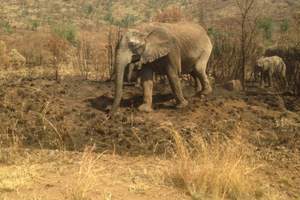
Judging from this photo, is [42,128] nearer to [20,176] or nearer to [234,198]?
[20,176]

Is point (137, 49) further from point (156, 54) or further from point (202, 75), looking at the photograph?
point (202, 75)

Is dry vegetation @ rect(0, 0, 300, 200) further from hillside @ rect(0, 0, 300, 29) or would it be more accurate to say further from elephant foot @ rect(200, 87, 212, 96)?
hillside @ rect(0, 0, 300, 29)

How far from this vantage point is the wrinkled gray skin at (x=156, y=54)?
920 cm

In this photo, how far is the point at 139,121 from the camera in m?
8.98

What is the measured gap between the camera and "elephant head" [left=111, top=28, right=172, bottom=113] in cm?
907

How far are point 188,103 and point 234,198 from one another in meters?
4.09

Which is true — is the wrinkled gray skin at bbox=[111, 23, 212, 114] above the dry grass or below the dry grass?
above

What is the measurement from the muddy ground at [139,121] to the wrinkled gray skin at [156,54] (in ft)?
1.29

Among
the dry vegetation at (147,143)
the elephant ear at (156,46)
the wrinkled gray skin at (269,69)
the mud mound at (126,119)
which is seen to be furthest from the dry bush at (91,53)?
the elephant ear at (156,46)

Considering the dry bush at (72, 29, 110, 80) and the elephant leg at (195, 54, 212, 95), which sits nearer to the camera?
the elephant leg at (195, 54, 212, 95)

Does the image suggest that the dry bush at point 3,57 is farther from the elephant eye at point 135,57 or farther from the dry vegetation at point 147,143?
the elephant eye at point 135,57

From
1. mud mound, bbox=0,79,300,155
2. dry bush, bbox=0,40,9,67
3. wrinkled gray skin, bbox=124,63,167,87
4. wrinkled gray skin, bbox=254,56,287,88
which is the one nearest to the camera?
mud mound, bbox=0,79,300,155

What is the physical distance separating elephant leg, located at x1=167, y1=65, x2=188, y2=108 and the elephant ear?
0.33 meters

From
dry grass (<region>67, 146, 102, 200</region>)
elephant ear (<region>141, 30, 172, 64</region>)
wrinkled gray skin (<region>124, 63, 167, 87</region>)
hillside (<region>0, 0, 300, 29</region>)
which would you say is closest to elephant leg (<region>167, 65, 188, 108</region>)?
elephant ear (<region>141, 30, 172, 64</region>)
